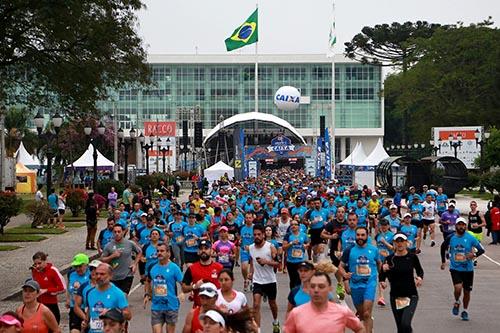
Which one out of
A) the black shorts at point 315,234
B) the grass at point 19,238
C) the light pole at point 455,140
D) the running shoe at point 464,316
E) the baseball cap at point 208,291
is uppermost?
the light pole at point 455,140

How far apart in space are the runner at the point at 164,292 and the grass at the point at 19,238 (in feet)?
61.9

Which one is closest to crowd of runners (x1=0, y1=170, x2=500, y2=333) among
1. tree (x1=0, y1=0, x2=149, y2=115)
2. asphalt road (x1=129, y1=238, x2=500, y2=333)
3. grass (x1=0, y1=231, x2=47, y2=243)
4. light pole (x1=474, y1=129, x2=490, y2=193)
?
asphalt road (x1=129, y1=238, x2=500, y2=333)

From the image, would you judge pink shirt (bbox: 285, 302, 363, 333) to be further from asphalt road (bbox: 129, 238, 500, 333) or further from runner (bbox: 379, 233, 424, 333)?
asphalt road (bbox: 129, 238, 500, 333)

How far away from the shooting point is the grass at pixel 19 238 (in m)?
29.0

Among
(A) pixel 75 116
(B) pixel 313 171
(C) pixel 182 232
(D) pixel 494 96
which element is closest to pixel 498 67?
(D) pixel 494 96

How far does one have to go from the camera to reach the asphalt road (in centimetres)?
1301

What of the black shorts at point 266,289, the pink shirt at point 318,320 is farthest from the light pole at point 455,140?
the pink shirt at point 318,320

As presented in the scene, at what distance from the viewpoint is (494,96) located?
73.4m

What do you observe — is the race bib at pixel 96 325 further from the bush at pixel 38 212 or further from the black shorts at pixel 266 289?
the bush at pixel 38 212

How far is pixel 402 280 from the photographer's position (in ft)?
37.2

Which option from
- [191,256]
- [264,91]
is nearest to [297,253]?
[191,256]

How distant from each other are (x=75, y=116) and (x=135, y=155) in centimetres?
10168

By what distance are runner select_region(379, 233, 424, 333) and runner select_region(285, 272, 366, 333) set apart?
14.9ft

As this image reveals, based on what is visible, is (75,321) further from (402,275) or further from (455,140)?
(455,140)
